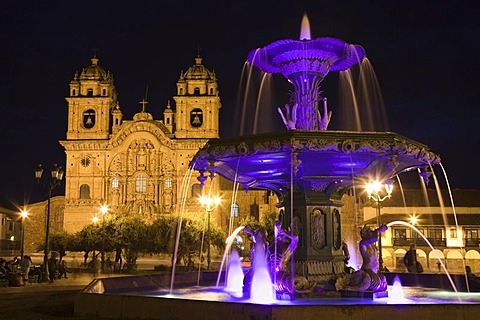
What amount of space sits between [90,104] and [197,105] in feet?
37.6

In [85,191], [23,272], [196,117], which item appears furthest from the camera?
[196,117]

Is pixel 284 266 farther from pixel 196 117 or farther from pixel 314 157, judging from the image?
pixel 196 117

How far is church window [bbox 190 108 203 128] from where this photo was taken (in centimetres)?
5984

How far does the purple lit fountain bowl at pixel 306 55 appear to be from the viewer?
32.9ft

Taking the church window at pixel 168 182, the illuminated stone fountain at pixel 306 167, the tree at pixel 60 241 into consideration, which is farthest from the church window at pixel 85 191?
the illuminated stone fountain at pixel 306 167

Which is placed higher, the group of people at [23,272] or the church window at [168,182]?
the church window at [168,182]

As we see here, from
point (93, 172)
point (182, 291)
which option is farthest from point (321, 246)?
point (93, 172)

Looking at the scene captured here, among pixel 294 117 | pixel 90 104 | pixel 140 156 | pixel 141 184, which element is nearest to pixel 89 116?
pixel 90 104

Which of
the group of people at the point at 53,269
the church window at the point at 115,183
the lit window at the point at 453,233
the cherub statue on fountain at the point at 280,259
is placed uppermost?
the church window at the point at 115,183

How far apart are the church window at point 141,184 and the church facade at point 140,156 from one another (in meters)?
0.10

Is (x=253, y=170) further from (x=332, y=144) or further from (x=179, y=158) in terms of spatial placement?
(x=179, y=158)

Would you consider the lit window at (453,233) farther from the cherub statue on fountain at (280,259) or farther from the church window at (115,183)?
the cherub statue on fountain at (280,259)

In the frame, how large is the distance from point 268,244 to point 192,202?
156ft

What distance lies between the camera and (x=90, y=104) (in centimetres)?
6162
